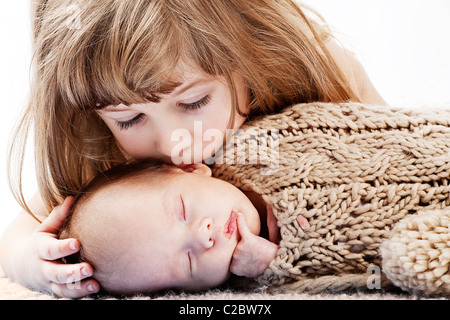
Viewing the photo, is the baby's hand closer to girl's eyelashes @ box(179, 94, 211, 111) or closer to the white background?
girl's eyelashes @ box(179, 94, 211, 111)

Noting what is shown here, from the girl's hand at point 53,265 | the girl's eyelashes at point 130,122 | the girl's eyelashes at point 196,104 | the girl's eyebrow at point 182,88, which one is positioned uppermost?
the girl's eyebrow at point 182,88

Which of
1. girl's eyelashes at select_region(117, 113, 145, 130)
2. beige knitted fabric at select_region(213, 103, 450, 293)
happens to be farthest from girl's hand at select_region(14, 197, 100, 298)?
beige knitted fabric at select_region(213, 103, 450, 293)

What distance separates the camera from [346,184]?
2.34 feet

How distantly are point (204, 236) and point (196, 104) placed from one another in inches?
8.6

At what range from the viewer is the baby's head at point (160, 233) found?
697 millimetres

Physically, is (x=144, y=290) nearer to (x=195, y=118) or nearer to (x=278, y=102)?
(x=195, y=118)

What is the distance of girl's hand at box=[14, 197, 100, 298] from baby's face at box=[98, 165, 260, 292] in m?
0.06

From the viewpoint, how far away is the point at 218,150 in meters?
0.86

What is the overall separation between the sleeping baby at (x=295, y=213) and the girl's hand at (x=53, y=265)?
0.07 feet

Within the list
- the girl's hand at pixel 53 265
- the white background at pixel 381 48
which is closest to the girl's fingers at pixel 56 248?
the girl's hand at pixel 53 265

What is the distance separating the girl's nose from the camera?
70 centimetres

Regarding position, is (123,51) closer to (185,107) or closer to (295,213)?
(185,107)

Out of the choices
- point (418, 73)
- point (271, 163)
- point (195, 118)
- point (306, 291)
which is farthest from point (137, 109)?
point (418, 73)

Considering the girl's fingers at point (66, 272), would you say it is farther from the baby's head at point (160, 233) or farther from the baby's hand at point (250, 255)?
the baby's hand at point (250, 255)
